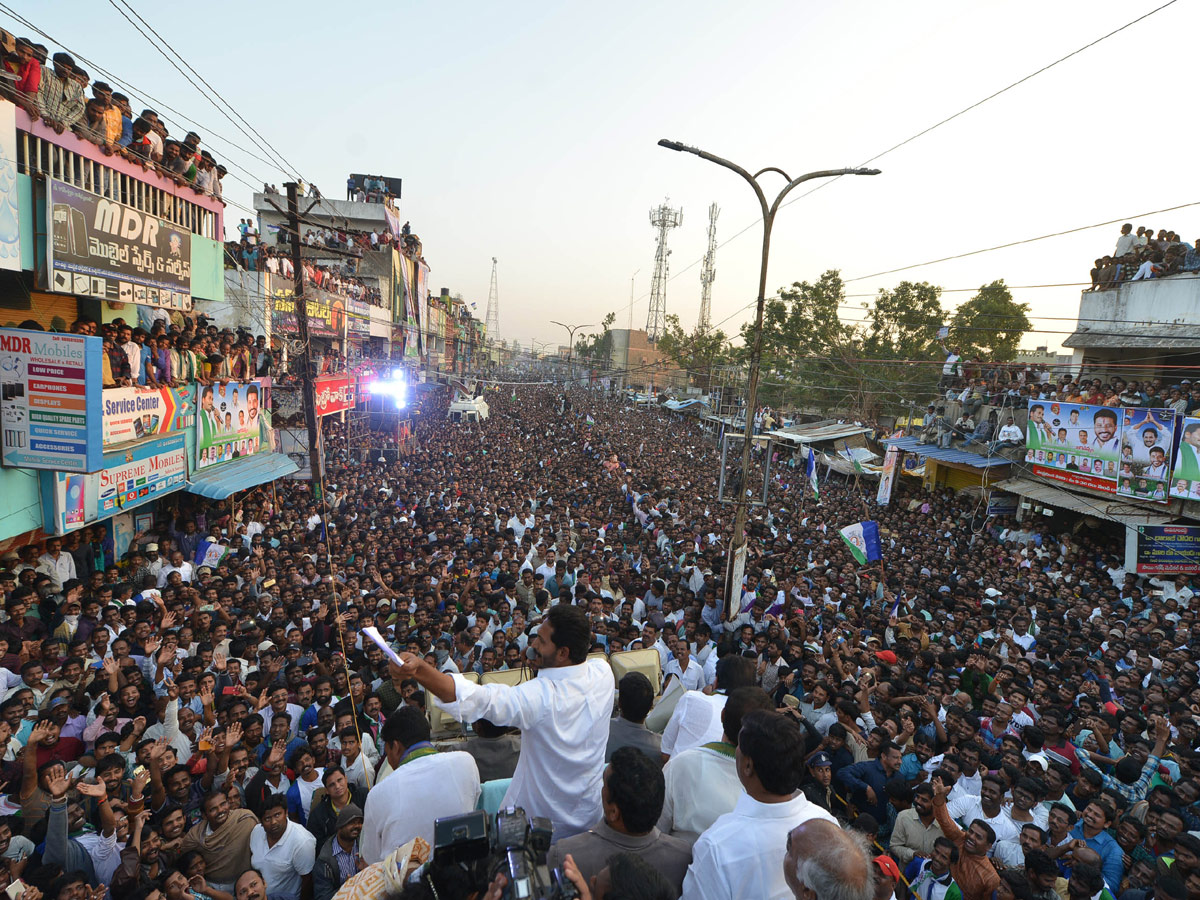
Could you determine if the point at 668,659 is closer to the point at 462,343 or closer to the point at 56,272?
the point at 56,272

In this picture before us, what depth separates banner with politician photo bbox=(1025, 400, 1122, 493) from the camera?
44.7 ft

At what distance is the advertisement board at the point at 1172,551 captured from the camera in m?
11.9

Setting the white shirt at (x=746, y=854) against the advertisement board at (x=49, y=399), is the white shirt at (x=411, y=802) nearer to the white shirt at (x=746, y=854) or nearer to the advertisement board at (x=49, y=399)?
the white shirt at (x=746, y=854)

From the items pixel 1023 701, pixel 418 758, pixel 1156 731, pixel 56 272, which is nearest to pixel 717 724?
pixel 418 758

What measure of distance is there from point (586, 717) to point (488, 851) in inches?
28.9

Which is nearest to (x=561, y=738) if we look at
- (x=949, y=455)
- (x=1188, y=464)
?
(x=1188, y=464)

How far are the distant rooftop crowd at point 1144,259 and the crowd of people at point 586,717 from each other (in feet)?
27.6

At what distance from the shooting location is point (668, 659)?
23.7 ft

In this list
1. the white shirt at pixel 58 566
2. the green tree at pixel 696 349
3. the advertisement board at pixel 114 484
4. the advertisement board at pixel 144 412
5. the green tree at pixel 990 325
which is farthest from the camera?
the green tree at pixel 696 349

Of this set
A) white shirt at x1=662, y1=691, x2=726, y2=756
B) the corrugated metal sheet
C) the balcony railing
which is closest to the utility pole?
the balcony railing

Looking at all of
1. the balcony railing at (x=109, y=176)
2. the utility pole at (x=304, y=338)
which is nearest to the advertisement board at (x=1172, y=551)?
the utility pole at (x=304, y=338)

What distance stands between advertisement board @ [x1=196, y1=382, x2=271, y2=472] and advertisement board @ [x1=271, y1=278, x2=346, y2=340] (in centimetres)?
477

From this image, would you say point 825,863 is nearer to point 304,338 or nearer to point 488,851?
point 488,851

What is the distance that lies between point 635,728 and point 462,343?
72316mm
